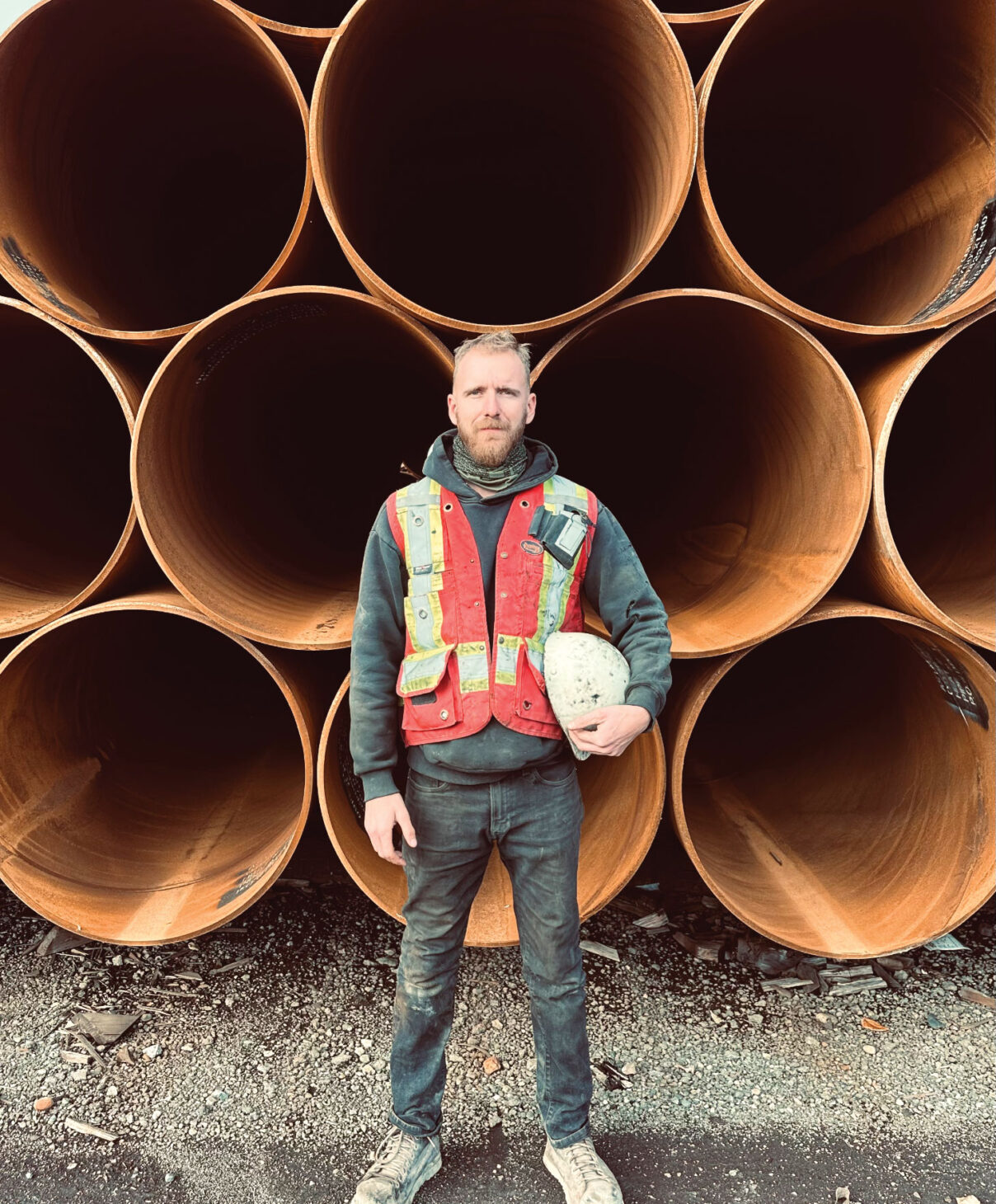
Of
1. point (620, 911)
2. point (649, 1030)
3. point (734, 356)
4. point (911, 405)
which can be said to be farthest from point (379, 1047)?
point (911, 405)

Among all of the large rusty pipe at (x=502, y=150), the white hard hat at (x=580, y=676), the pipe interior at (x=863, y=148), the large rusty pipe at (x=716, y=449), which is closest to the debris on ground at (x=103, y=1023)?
the white hard hat at (x=580, y=676)

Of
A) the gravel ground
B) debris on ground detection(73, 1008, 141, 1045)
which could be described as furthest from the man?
debris on ground detection(73, 1008, 141, 1045)

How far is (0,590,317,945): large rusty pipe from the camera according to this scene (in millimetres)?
2023

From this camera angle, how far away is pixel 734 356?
220cm

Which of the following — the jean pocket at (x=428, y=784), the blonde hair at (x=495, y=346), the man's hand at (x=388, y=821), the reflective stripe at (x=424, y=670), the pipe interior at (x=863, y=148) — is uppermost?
the pipe interior at (x=863, y=148)

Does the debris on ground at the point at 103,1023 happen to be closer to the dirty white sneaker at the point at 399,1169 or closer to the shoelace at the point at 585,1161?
the dirty white sneaker at the point at 399,1169

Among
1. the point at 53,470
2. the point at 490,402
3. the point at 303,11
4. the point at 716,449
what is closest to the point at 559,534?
the point at 490,402

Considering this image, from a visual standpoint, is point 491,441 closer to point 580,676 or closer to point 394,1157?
point 580,676

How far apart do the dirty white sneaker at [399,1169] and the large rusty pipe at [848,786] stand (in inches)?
35.7

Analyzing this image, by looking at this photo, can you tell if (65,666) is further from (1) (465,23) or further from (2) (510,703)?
(1) (465,23)

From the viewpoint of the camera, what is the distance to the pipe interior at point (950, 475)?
2318 millimetres

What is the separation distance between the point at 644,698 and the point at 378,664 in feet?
1.74

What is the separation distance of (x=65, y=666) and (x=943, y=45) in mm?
3082

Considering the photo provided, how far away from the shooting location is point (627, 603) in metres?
1.56
